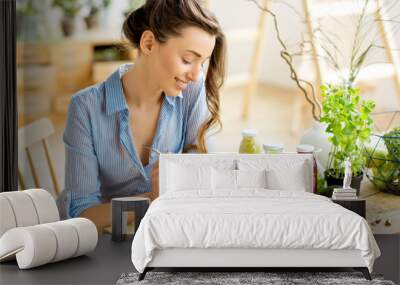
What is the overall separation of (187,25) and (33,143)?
5.39ft

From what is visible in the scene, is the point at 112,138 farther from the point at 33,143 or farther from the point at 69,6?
the point at 69,6

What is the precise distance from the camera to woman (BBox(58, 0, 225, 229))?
20.2 feet

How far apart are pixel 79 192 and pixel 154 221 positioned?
1.75m

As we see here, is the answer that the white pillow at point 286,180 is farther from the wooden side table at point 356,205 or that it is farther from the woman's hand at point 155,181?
the woman's hand at point 155,181

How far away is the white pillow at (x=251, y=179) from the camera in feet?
18.5

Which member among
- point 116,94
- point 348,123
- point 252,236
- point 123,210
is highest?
point 116,94

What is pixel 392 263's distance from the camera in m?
5.28

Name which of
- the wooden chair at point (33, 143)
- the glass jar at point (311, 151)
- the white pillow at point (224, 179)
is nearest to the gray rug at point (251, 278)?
the white pillow at point (224, 179)

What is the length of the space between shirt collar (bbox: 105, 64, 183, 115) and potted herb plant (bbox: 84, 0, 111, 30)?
476 mm

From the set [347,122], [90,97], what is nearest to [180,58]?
[90,97]

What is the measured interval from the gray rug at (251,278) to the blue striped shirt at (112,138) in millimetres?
1418

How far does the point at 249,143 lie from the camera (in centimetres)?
638

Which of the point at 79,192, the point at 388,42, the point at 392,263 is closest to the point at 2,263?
the point at 79,192

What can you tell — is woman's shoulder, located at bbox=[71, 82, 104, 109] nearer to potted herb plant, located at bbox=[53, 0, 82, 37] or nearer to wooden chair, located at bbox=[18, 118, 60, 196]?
wooden chair, located at bbox=[18, 118, 60, 196]
